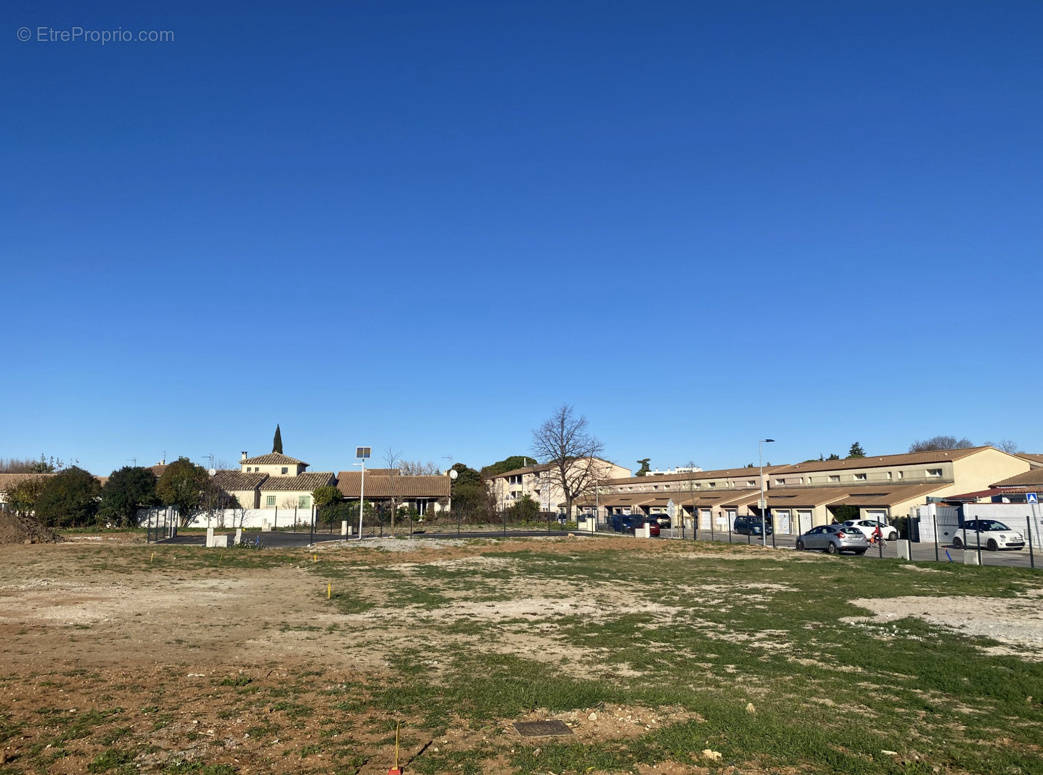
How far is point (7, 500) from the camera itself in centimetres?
5984

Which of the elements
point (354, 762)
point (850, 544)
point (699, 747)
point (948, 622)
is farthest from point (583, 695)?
point (850, 544)

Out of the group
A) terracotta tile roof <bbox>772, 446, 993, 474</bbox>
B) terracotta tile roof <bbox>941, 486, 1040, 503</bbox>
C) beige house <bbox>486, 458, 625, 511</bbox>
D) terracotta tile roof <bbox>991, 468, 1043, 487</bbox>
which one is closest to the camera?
terracotta tile roof <bbox>941, 486, 1040, 503</bbox>

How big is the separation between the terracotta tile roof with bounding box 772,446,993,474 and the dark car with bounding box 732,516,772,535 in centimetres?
1057

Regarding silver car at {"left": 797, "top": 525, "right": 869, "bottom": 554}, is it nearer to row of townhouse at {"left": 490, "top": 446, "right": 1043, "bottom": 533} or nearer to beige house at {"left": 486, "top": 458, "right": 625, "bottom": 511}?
row of townhouse at {"left": 490, "top": 446, "right": 1043, "bottom": 533}

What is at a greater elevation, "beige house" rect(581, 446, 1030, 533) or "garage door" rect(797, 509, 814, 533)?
"beige house" rect(581, 446, 1030, 533)

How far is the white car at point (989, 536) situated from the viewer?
40656 mm

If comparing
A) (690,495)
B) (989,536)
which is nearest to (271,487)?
(690,495)

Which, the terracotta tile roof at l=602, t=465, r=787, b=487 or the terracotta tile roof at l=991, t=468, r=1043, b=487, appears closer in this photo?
the terracotta tile roof at l=991, t=468, r=1043, b=487


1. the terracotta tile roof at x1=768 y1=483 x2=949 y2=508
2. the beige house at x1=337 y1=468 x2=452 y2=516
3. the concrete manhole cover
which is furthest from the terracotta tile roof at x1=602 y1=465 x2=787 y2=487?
the concrete manhole cover

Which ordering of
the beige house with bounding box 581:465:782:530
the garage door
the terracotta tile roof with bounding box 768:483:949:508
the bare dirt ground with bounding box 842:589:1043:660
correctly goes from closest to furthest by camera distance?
the bare dirt ground with bounding box 842:589:1043:660 → the terracotta tile roof with bounding box 768:483:949:508 → the garage door → the beige house with bounding box 581:465:782:530

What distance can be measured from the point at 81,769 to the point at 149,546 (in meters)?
32.2

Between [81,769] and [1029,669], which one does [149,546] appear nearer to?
[81,769]

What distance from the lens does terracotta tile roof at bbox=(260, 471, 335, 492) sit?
78.1 meters

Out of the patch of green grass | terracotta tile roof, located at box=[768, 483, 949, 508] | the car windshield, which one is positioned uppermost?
terracotta tile roof, located at box=[768, 483, 949, 508]
